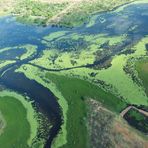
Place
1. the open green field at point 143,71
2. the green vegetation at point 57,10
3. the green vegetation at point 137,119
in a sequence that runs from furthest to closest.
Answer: the green vegetation at point 57,10 < the open green field at point 143,71 < the green vegetation at point 137,119

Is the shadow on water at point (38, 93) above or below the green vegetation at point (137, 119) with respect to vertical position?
below

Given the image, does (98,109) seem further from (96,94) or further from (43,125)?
(43,125)

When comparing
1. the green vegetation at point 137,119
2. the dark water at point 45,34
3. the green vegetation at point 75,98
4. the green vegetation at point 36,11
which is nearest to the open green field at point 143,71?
the green vegetation at point 137,119

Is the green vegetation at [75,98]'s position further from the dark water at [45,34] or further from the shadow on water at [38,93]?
the dark water at [45,34]

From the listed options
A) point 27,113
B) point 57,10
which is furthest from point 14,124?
point 57,10

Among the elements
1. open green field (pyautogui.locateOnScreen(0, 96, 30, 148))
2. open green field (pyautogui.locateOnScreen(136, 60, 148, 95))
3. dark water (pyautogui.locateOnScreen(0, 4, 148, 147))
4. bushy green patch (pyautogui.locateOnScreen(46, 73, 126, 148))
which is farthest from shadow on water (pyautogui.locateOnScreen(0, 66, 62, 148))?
open green field (pyautogui.locateOnScreen(136, 60, 148, 95))

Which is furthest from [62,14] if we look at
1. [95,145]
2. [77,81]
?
[95,145]

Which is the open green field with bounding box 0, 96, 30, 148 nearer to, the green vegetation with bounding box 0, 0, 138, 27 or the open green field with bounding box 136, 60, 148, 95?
the open green field with bounding box 136, 60, 148, 95
